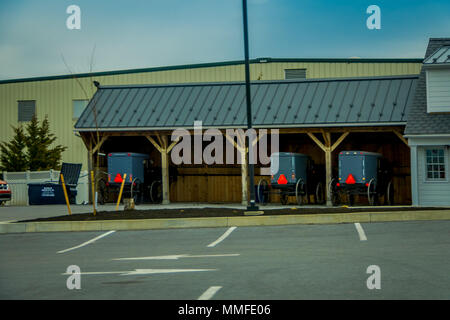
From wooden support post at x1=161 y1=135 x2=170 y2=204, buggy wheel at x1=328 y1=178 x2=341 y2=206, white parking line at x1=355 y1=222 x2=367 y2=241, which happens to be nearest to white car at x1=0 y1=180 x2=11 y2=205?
wooden support post at x1=161 y1=135 x2=170 y2=204

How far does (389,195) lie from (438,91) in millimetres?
4431

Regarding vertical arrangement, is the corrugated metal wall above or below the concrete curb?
above

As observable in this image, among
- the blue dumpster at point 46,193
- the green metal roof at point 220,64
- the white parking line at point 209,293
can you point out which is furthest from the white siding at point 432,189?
the white parking line at point 209,293

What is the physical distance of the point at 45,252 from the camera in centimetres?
1348

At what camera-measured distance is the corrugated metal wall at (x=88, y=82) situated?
1522 inches

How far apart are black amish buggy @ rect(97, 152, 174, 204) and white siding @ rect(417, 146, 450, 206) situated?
10.9 m

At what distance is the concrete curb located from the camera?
17156 millimetres

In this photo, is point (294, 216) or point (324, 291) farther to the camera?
point (294, 216)

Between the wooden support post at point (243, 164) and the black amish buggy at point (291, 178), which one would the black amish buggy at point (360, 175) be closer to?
the black amish buggy at point (291, 178)

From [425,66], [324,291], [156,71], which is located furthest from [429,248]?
[156,71]

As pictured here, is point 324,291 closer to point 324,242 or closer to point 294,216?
point 324,242

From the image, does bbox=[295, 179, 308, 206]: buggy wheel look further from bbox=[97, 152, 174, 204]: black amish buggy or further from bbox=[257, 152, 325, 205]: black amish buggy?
bbox=[97, 152, 174, 204]: black amish buggy

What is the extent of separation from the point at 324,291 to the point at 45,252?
760cm

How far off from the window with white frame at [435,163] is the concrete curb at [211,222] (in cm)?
746
